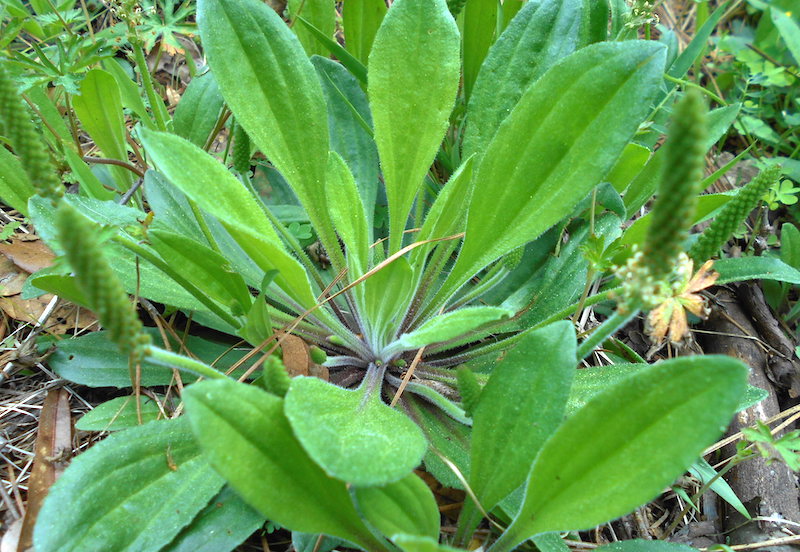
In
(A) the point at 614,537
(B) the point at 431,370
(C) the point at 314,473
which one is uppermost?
(C) the point at 314,473

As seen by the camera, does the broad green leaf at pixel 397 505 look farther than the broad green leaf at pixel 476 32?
No

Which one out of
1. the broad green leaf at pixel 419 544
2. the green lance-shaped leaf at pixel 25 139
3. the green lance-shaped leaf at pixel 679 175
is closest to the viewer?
the green lance-shaped leaf at pixel 679 175

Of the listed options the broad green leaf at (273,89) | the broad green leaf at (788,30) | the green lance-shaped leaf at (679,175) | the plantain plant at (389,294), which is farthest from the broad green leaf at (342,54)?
the broad green leaf at (788,30)

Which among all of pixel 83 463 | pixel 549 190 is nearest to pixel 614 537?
pixel 549 190

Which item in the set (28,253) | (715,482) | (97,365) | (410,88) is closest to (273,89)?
(410,88)

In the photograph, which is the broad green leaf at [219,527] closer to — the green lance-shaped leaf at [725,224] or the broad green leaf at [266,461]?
the broad green leaf at [266,461]

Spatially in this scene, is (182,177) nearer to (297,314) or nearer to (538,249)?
(297,314)

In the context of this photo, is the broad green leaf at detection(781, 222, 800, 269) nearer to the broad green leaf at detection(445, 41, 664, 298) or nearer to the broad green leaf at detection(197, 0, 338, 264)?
the broad green leaf at detection(445, 41, 664, 298)
